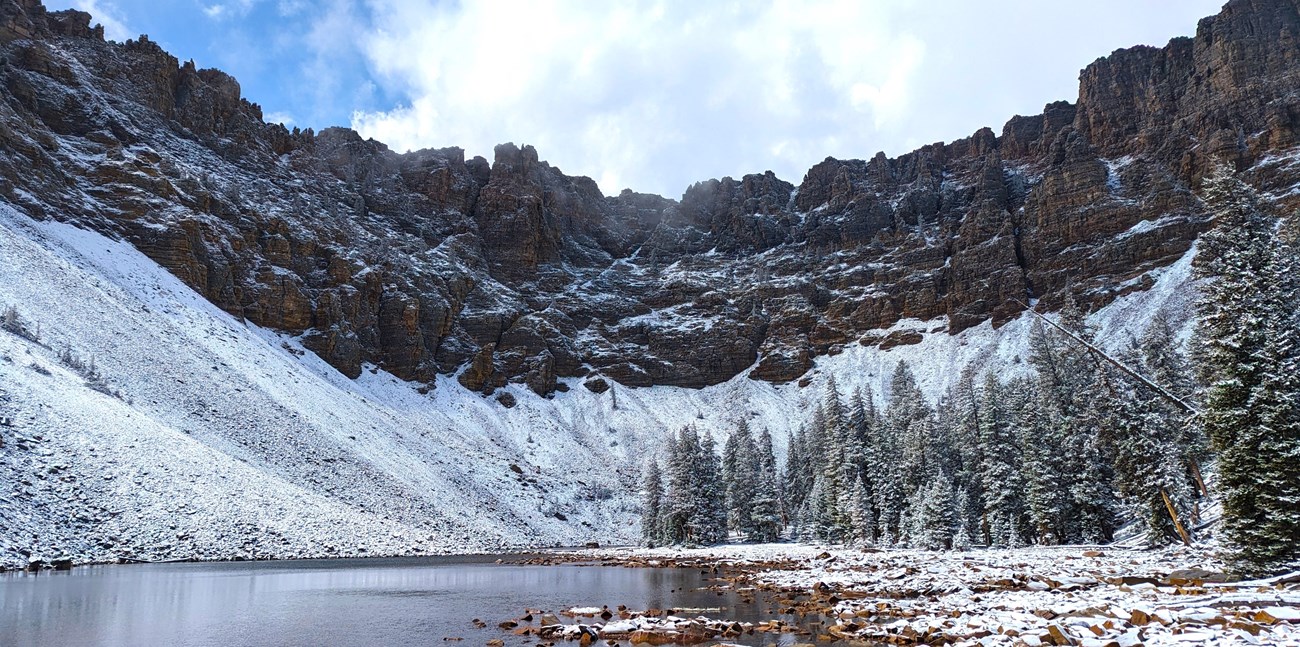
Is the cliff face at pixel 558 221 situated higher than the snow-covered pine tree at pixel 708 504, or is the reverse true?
the cliff face at pixel 558 221

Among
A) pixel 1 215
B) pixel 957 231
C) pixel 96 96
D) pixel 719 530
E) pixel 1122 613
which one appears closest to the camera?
pixel 1122 613

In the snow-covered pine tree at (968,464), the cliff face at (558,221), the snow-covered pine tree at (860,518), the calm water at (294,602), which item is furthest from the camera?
the cliff face at (558,221)

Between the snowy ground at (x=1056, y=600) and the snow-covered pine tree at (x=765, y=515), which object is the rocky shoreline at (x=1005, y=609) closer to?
the snowy ground at (x=1056, y=600)

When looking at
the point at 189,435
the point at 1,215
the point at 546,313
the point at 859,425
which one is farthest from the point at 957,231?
the point at 1,215

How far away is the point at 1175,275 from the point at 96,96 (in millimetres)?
Result: 192277

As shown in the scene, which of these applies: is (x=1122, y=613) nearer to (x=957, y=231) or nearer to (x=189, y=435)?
(x=189, y=435)

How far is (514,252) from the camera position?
177 metres

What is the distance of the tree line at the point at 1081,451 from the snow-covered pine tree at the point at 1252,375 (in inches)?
1.8

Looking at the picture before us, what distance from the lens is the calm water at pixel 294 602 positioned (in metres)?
18.9

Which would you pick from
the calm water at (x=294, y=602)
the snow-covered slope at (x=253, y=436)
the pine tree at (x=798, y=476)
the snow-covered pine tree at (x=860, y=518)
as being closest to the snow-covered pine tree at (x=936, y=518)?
the snow-covered pine tree at (x=860, y=518)

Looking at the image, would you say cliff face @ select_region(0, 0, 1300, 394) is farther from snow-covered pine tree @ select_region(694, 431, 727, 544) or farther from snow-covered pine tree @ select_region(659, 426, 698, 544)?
snow-covered pine tree @ select_region(694, 431, 727, 544)

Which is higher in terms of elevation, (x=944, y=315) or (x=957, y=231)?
(x=957, y=231)

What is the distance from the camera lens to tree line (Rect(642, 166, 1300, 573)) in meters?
20.5

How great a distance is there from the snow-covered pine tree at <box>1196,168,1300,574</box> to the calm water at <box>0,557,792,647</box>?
15.2 m
